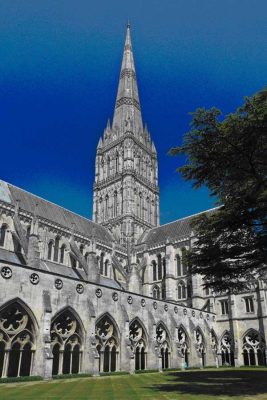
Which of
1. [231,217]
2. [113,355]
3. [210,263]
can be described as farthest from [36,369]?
[231,217]

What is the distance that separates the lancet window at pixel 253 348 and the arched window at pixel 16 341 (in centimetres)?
2800

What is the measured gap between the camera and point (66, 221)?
149 feet

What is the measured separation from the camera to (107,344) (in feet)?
88.6

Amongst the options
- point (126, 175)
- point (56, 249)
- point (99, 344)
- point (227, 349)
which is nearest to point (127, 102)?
point (126, 175)

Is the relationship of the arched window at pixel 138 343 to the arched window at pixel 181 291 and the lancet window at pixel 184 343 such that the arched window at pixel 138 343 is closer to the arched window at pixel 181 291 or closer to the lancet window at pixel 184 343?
the lancet window at pixel 184 343

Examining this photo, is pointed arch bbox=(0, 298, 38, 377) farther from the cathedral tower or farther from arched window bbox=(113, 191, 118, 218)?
arched window bbox=(113, 191, 118, 218)

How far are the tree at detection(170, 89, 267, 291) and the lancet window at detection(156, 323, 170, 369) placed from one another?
44.5 feet

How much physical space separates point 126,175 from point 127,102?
62.2ft

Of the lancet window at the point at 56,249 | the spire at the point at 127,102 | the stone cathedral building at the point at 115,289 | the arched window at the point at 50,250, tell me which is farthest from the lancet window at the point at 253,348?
the spire at the point at 127,102

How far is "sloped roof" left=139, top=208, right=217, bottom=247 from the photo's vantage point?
5100 centimetres

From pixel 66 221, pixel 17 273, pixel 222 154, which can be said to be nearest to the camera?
pixel 222 154

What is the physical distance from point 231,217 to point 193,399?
10022 mm

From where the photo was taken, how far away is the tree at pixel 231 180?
1752 cm

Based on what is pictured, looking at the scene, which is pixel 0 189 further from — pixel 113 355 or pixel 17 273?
pixel 113 355
